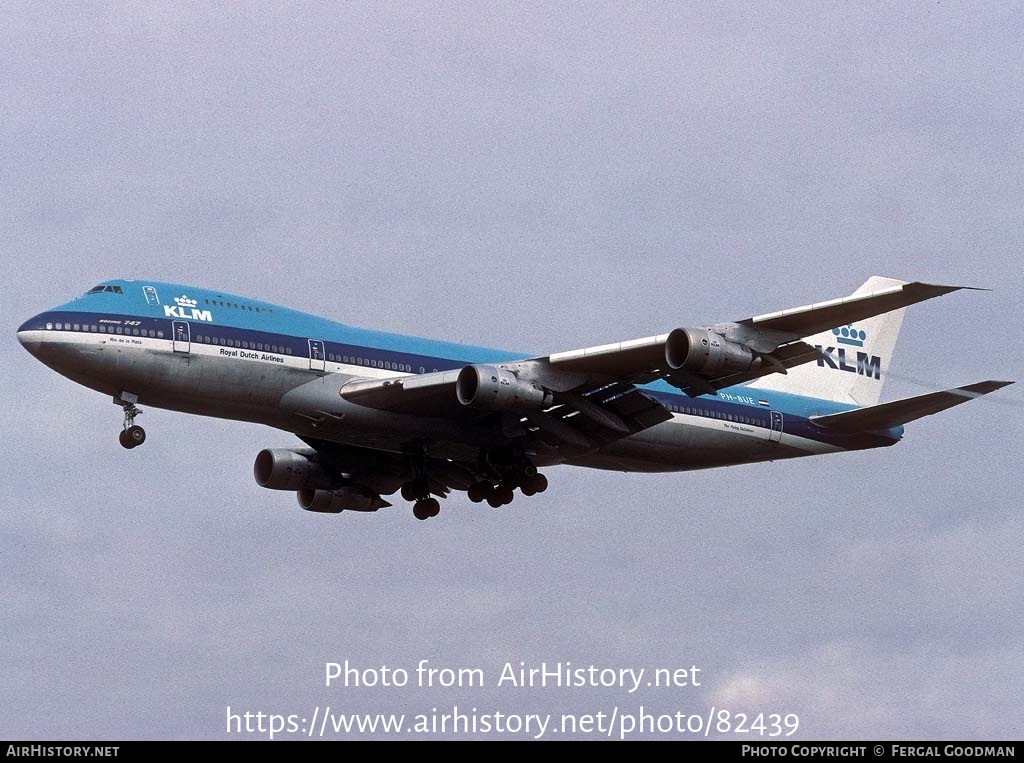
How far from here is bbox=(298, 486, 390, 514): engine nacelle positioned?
59.9 meters

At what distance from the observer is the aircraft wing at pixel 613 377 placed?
49.1 m

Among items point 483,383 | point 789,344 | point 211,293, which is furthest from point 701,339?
point 211,293

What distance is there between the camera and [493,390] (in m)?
50.5

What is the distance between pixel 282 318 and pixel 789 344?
14548 mm

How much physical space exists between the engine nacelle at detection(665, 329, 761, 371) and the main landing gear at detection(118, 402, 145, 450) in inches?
590

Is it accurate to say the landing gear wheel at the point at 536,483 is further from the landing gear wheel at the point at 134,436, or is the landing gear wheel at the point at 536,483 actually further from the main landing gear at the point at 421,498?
the landing gear wheel at the point at 134,436

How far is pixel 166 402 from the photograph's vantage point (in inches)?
2010

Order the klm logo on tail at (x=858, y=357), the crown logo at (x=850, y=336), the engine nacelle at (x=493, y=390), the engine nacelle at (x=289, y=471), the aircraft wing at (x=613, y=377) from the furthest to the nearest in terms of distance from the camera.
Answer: the crown logo at (x=850, y=336)
the klm logo on tail at (x=858, y=357)
the engine nacelle at (x=289, y=471)
the engine nacelle at (x=493, y=390)
the aircraft wing at (x=613, y=377)

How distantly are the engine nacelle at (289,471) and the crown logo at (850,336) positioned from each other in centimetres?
1906

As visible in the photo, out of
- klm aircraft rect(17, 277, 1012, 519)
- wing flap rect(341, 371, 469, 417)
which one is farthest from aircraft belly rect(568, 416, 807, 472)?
wing flap rect(341, 371, 469, 417)

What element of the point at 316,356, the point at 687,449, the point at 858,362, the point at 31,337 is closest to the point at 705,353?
the point at 687,449

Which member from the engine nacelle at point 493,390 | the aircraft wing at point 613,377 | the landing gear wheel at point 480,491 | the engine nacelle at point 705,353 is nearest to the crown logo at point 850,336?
the aircraft wing at point 613,377

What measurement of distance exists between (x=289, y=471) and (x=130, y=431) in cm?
883
